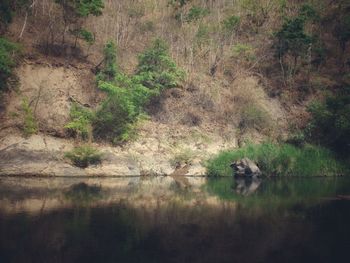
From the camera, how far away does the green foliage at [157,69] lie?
28281 mm

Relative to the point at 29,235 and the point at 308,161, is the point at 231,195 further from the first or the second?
the point at 308,161

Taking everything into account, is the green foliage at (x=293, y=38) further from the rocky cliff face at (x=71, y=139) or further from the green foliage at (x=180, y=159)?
the green foliage at (x=180, y=159)

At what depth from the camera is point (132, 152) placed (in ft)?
82.9

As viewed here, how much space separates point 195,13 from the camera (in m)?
35.8

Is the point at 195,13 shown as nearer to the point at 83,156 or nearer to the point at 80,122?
the point at 80,122

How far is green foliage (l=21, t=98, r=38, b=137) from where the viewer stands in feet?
76.3

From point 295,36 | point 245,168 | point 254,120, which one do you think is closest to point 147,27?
point 295,36

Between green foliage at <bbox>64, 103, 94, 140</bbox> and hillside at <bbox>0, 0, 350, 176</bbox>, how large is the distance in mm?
78

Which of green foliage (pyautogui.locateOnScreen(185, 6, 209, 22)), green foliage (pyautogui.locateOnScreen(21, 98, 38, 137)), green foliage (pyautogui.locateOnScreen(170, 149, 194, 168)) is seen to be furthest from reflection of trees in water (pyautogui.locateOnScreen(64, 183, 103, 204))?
green foliage (pyautogui.locateOnScreen(185, 6, 209, 22))

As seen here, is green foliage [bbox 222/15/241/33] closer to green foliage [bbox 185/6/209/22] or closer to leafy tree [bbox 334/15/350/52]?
green foliage [bbox 185/6/209/22]

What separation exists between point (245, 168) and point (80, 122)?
11.2m

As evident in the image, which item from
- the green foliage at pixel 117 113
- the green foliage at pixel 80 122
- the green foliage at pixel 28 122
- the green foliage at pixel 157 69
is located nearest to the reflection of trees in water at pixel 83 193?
the green foliage at pixel 28 122

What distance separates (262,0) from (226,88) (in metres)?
11.9

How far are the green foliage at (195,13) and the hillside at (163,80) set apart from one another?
14 cm
